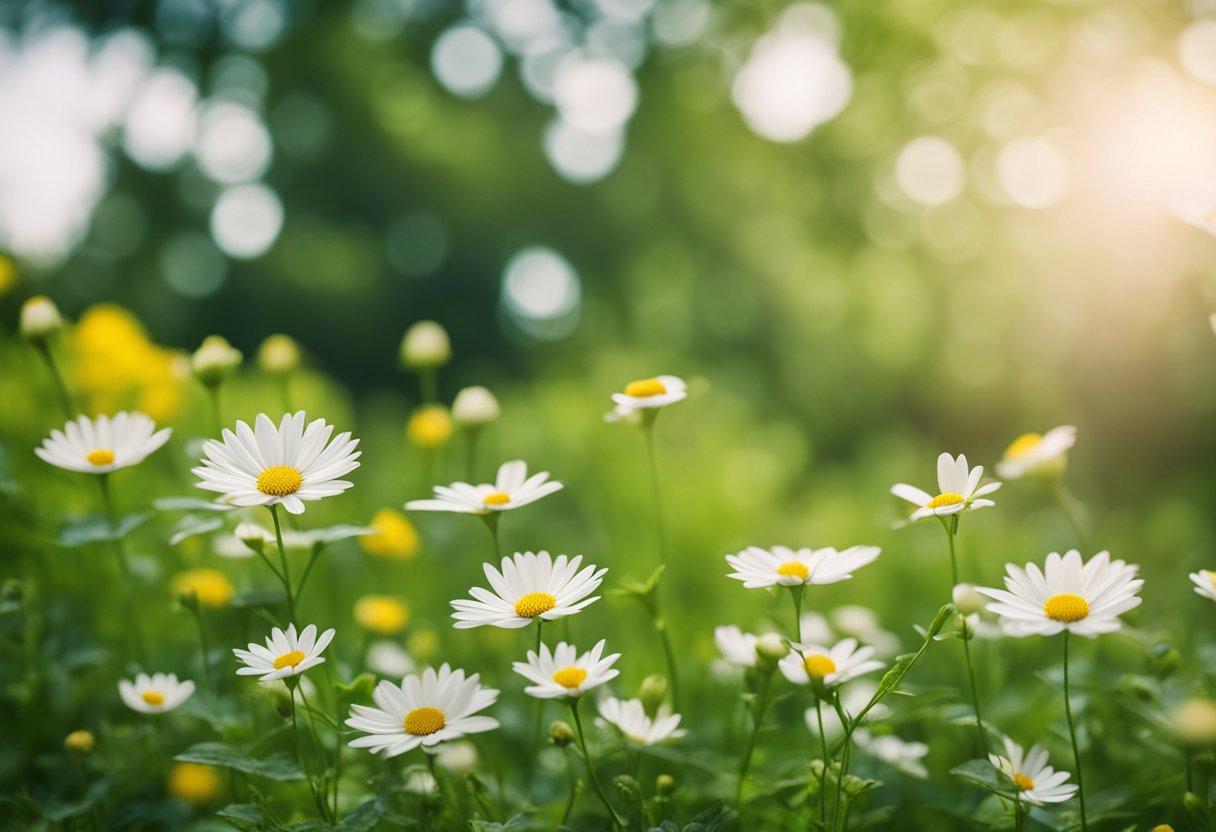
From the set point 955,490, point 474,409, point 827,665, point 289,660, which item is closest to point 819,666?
point 827,665

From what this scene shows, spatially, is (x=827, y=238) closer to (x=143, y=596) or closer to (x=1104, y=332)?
(x=1104, y=332)

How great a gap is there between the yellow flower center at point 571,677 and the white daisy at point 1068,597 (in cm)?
29

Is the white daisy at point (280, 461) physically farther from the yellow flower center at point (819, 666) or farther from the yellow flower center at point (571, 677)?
the yellow flower center at point (819, 666)

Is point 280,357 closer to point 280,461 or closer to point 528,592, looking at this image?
point 280,461

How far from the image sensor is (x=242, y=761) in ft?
2.32

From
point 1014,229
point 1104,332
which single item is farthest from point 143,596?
point 1014,229

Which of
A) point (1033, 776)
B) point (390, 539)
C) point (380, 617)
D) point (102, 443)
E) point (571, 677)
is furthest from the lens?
point (390, 539)

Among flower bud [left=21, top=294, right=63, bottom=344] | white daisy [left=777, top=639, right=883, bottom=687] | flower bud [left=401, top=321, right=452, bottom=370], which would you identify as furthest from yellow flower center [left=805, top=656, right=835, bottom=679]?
flower bud [left=21, top=294, right=63, bottom=344]

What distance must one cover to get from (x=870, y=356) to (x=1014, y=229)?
100cm

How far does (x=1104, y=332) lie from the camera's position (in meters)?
3.08

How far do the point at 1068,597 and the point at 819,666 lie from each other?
0.59 ft

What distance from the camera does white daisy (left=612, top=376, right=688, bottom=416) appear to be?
0.77 metres

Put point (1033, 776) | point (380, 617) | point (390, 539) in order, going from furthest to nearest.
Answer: point (390, 539) < point (380, 617) < point (1033, 776)

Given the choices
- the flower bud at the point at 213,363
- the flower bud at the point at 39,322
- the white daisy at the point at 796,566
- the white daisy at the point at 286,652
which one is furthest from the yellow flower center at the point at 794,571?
the flower bud at the point at 39,322
